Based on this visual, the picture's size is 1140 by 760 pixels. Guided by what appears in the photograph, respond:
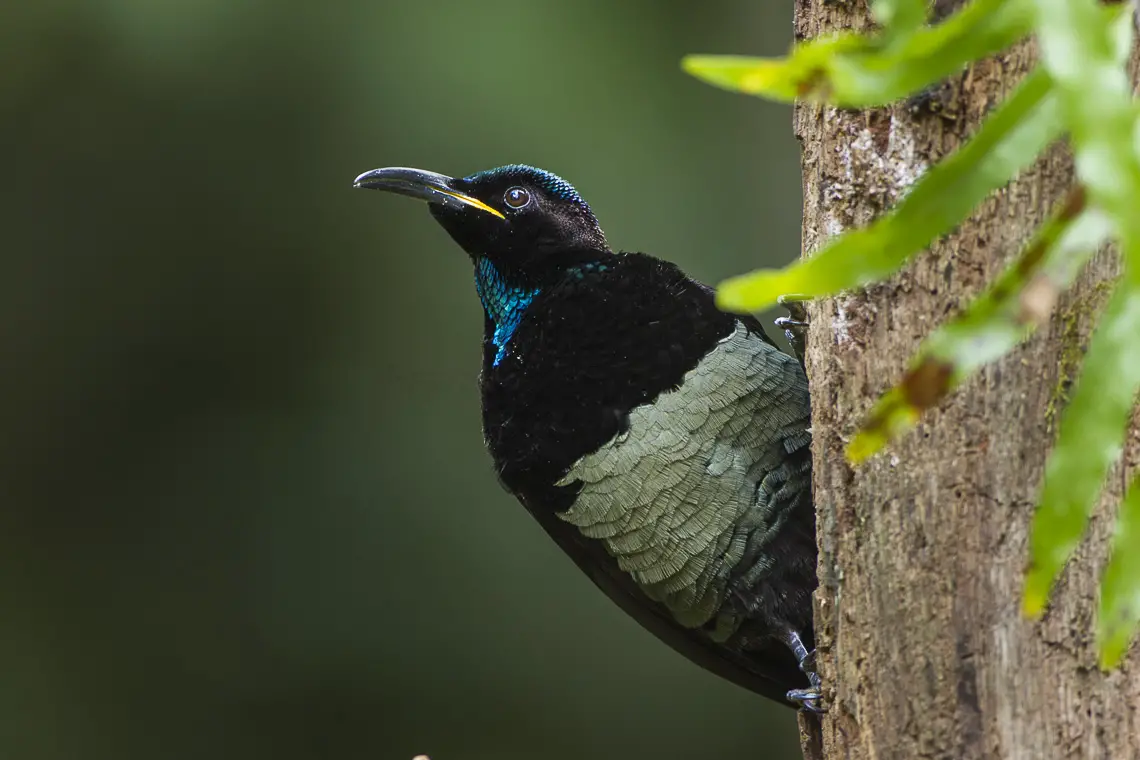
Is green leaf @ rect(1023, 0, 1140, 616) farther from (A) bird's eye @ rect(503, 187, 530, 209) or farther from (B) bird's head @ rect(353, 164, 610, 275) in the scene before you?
(A) bird's eye @ rect(503, 187, 530, 209)

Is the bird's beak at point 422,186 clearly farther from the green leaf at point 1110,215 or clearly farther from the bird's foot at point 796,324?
the green leaf at point 1110,215

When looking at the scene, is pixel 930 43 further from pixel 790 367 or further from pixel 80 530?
pixel 80 530

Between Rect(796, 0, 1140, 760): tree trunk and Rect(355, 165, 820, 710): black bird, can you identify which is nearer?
Rect(796, 0, 1140, 760): tree trunk

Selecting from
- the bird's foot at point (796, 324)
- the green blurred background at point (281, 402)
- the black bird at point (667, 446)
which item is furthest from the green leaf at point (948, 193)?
the green blurred background at point (281, 402)

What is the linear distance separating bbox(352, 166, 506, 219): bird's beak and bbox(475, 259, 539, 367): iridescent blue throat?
0.52 ft

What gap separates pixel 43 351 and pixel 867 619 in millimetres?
4898

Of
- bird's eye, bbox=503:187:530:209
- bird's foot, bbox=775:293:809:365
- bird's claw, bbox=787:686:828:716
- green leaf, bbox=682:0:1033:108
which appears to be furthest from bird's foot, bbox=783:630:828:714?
green leaf, bbox=682:0:1033:108

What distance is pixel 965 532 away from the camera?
67.0 inches

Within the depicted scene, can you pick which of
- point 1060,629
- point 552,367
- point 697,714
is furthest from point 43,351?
point 1060,629

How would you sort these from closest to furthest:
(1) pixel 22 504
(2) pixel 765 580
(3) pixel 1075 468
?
1. (3) pixel 1075 468
2. (2) pixel 765 580
3. (1) pixel 22 504

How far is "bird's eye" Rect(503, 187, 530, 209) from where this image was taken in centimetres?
339

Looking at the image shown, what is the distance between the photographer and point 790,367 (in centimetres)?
296

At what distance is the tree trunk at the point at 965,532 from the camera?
167 cm

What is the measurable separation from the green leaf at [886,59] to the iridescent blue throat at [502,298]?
189 cm
